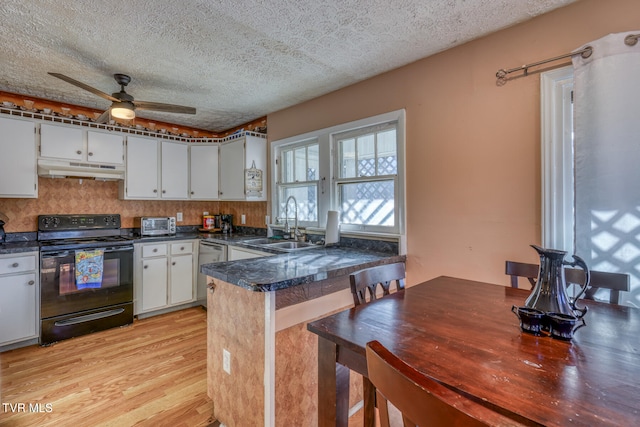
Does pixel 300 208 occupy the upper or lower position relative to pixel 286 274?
upper

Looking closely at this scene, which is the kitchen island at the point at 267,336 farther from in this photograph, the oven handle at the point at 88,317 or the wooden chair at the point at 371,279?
the oven handle at the point at 88,317

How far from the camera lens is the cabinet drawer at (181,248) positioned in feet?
11.9

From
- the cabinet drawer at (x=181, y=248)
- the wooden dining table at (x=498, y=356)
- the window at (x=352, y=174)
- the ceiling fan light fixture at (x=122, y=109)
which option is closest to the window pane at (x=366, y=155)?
the window at (x=352, y=174)

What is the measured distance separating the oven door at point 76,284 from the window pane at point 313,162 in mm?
2108

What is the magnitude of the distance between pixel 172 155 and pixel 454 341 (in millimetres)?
3918

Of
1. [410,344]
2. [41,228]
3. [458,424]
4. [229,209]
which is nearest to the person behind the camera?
[458,424]

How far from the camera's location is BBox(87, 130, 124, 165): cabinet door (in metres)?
3.28

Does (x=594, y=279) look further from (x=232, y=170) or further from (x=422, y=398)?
(x=232, y=170)

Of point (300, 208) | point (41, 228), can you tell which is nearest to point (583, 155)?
point (300, 208)

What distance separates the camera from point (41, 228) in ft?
10.6

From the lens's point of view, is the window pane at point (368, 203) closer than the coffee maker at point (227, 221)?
Yes

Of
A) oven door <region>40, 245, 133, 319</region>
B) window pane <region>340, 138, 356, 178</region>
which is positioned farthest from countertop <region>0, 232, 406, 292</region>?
window pane <region>340, 138, 356, 178</region>

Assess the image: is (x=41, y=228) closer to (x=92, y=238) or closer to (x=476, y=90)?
(x=92, y=238)

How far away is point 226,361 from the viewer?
1.74 metres
